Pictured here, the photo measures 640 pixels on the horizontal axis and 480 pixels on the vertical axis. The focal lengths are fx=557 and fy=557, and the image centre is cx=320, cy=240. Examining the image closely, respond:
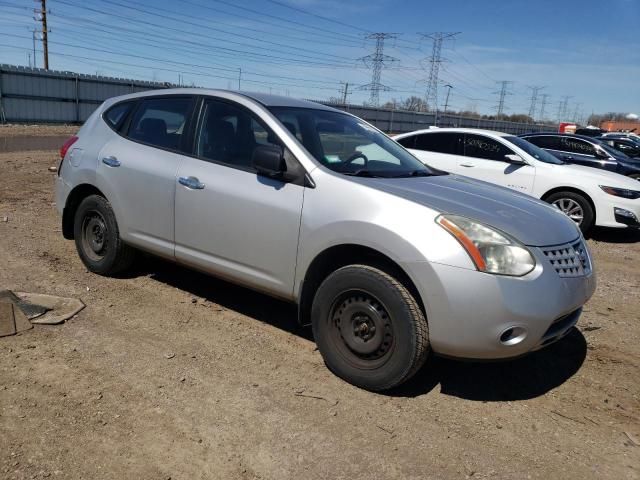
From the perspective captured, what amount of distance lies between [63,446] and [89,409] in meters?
0.34

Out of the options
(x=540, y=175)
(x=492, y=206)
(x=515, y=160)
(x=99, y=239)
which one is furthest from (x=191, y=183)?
(x=540, y=175)

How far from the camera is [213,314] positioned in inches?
179

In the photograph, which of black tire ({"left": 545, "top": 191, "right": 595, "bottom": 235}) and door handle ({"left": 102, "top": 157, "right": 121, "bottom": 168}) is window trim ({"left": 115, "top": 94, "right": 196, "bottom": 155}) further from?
black tire ({"left": 545, "top": 191, "right": 595, "bottom": 235})

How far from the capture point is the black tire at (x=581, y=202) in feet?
28.0

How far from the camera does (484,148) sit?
914 centimetres

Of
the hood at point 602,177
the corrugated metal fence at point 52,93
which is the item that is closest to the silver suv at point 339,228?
the hood at point 602,177

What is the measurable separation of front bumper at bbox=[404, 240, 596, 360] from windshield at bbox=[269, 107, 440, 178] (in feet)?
3.51

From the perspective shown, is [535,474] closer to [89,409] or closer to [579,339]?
[579,339]

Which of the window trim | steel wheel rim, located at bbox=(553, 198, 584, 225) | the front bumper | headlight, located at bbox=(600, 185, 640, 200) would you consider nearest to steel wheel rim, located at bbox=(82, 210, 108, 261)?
the window trim

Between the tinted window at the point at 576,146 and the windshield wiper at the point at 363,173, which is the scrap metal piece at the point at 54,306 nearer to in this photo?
the windshield wiper at the point at 363,173

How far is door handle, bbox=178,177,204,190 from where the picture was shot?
4113mm

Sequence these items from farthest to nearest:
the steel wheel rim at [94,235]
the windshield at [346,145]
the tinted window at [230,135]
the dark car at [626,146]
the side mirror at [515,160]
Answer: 1. the dark car at [626,146]
2. the side mirror at [515,160]
3. the steel wheel rim at [94,235]
4. the tinted window at [230,135]
5. the windshield at [346,145]

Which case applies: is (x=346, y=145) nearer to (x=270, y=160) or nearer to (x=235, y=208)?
(x=270, y=160)

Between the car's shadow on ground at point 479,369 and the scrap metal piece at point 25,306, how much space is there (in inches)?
48.0
